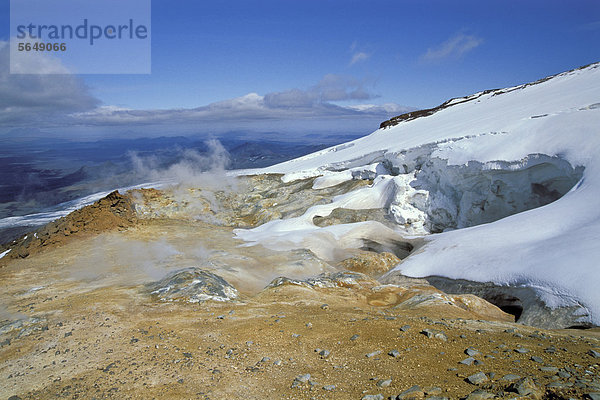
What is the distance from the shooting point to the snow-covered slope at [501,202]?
376 inches

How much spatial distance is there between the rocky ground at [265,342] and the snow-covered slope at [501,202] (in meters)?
1.52

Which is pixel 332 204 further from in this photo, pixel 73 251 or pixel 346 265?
pixel 73 251

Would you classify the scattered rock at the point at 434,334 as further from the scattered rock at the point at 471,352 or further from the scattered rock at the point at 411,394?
the scattered rock at the point at 411,394

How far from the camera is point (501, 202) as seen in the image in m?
17.2

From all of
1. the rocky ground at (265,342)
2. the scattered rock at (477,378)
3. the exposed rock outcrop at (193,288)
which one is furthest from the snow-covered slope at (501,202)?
Result: the exposed rock outcrop at (193,288)

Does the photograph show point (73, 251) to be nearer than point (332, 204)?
Yes

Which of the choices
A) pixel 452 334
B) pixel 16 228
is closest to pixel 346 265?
pixel 452 334

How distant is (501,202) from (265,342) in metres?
15.2

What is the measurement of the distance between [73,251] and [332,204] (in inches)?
539

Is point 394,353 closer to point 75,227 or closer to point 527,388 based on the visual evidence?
point 527,388

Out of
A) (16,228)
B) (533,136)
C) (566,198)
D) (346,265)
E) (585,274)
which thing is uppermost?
(533,136)

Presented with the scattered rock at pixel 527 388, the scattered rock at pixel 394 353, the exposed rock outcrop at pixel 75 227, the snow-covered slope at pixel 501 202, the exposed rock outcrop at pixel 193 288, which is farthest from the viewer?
the exposed rock outcrop at pixel 75 227

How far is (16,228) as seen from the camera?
38750 mm

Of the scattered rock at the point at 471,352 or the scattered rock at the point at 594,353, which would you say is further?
the scattered rock at the point at 471,352
